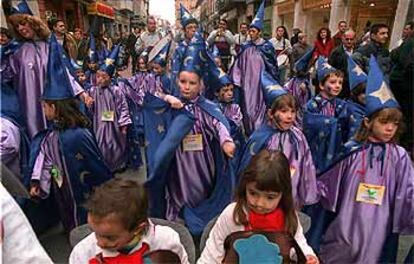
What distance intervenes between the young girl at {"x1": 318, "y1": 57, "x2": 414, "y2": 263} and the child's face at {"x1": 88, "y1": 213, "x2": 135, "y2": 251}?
58.2 inches

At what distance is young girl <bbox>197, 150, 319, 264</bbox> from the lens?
1.60 m

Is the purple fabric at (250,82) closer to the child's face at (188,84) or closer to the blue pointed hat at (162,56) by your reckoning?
the blue pointed hat at (162,56)

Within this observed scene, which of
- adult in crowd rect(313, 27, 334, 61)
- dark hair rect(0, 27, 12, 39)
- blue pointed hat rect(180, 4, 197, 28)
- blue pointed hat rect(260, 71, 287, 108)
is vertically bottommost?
blue pointed hat rect(260, 71, 287, 108)

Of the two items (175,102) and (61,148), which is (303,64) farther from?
(61,148)

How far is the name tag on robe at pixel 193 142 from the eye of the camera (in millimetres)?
3027

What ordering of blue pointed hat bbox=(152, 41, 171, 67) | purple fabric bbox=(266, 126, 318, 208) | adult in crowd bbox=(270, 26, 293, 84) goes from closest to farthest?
purple fabric bbox=(266, 126, 318, 208), blue pointed hat bbox=(152, 41, 171, 67), adult in crowd bbox=(270, 26, 293, 84)

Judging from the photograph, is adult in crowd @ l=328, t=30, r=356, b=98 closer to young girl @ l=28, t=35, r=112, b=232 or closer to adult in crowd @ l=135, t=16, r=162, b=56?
young girl @ l=28, t=35, r=112, b=232

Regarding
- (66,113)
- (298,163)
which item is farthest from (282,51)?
(66,113)

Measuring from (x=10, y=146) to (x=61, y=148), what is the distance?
0.33 metres

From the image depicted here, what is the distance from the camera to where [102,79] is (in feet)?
14.5

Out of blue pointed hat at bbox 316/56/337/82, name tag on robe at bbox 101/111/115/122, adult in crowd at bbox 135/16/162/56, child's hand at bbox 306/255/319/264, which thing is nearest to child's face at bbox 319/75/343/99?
blue pointed hat at bbox 316/56/337/82

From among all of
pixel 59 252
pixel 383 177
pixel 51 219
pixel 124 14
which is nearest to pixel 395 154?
pixel 383 177

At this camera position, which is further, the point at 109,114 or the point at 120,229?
the point at 109,114

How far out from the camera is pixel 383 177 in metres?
2.37
